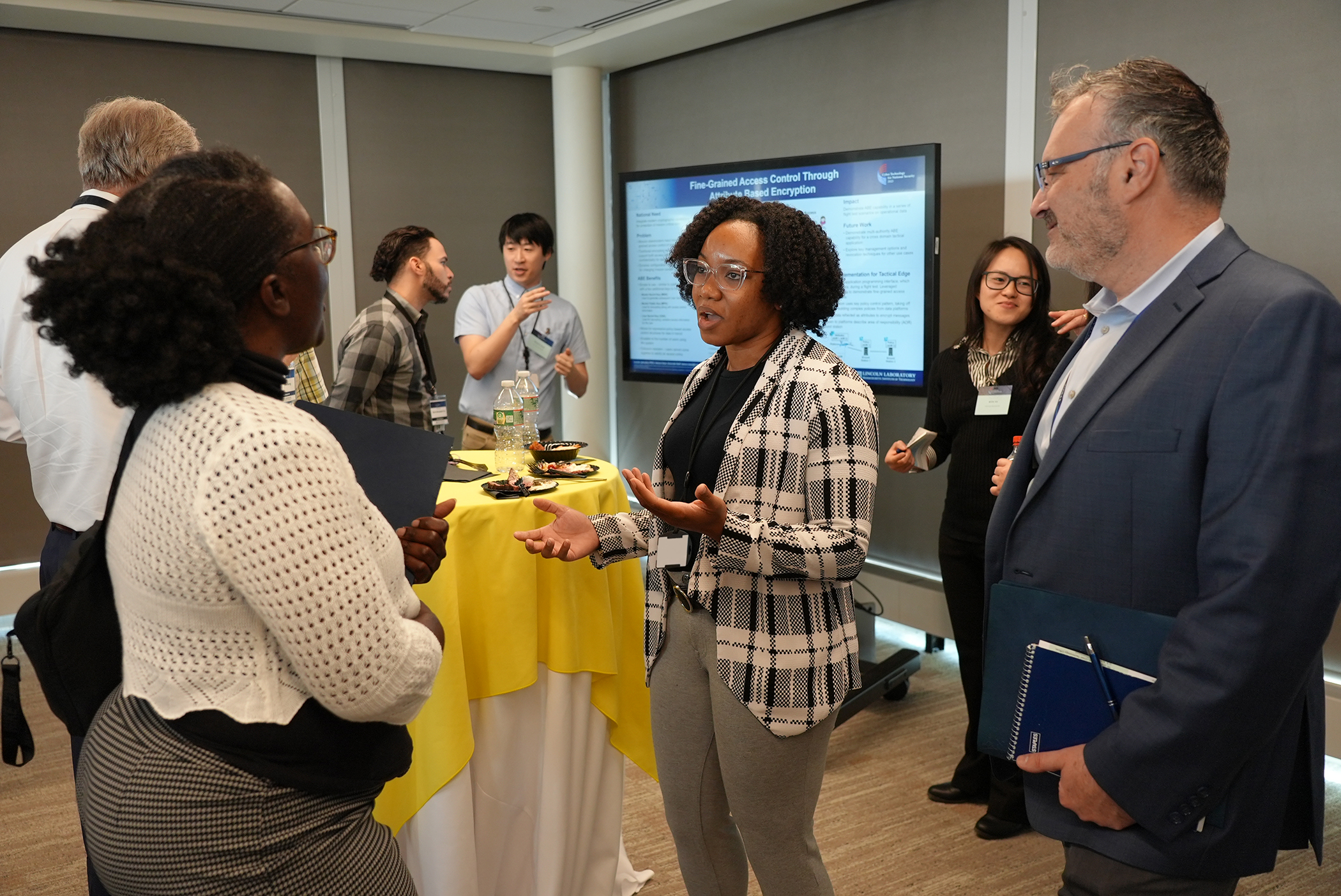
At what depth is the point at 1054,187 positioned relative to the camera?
136cm

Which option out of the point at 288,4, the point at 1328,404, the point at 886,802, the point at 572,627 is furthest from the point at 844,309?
the point at 1328,404

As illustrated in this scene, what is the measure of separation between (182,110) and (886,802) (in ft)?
16.1

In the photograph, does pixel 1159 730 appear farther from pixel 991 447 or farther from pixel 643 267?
pixel 643 267

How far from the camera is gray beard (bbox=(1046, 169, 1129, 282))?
130 centimetres

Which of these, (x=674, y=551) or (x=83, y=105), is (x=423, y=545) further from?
(x=83, y=105)

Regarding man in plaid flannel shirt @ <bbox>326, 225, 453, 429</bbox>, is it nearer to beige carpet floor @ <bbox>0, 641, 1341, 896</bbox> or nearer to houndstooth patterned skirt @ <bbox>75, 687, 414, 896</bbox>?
beige carpet floor @ <bbox>0, 641, 1341, 896</bbox>

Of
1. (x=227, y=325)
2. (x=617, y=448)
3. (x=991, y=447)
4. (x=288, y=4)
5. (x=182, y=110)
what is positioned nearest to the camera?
(x=227, y=325)

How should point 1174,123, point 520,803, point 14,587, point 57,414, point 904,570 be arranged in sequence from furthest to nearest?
point 14,587 < point 904,570 < point 520,803 < point 57,414 < point 1174,123

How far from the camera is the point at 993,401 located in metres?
3.09

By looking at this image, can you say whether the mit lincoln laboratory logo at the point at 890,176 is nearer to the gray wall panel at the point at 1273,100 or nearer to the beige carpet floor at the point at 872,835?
the gray wall panel at the point at 1273,100

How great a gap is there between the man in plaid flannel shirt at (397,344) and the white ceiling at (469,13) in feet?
5.72

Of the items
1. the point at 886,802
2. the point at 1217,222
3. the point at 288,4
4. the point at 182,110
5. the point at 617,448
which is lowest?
the point at 886,802

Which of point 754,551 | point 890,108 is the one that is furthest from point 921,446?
point 890,108

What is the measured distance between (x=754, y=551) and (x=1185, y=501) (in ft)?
2.34
